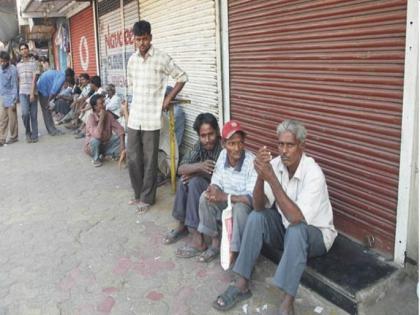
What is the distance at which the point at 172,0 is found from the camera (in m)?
6.02

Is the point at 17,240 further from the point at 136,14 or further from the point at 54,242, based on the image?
the point at 136,14

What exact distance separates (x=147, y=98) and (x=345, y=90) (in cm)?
201

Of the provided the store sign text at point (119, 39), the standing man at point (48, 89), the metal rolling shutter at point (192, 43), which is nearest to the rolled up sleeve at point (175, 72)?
the metal rolling shutter at point (192, 43)

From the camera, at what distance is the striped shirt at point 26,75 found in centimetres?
816

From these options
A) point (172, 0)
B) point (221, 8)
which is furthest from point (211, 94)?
point (172, 0)

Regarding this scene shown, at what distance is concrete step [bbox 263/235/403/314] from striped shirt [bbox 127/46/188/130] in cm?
220

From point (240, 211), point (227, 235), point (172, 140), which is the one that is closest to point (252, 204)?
point (240, 211)

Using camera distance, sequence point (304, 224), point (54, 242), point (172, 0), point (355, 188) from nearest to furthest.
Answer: point (304, 224)
point (355, 188)
point (54, 242)
point (172, 0)

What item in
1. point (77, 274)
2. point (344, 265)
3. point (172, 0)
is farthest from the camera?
point (172, 0)

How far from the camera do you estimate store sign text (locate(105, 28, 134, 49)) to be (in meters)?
7.77

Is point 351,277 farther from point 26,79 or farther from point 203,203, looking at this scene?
point 26,79

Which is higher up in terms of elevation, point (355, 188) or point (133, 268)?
Answer: point (355, 188)

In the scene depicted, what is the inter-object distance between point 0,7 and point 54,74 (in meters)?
10.8

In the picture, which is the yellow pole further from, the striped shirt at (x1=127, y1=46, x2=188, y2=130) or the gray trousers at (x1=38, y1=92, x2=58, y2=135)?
the gray trousers at (x1=38, y1=92, x2=58, y2=135)
